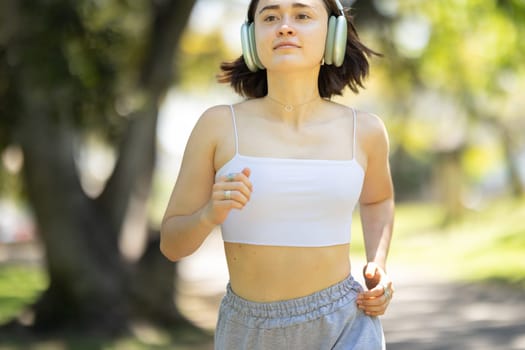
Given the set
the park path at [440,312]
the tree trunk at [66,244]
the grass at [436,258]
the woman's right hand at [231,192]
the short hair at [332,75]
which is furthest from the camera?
the grass at [436,258]

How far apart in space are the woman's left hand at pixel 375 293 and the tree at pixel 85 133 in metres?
4.82

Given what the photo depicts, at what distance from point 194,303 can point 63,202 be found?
549 cm

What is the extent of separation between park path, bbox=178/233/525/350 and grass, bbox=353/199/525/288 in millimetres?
573

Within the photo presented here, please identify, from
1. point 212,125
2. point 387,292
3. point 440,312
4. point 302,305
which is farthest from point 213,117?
point 440,312

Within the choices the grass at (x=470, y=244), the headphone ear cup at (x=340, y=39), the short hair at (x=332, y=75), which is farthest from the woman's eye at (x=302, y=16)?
the grass at (x=470, y=244)

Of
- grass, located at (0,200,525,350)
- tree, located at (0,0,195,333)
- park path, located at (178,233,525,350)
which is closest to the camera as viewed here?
tree, located at (0,0,195,333)

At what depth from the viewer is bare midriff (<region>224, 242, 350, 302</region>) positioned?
287cm

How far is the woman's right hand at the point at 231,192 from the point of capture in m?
2.56

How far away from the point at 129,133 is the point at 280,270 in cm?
830

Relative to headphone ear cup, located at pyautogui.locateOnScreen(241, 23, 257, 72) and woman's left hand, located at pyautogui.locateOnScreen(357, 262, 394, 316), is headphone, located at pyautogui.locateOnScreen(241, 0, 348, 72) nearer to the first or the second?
headphone ear cup, located at pyautogui.locateOnScreen(241, 23, 257, 72)

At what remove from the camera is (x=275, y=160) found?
2.86 metres

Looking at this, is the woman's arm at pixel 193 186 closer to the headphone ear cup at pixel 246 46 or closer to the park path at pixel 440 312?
the headphone ear cup at pixel 246 46

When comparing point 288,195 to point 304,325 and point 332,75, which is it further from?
point 332,75

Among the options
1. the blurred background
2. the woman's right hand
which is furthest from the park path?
the woman's right hand
